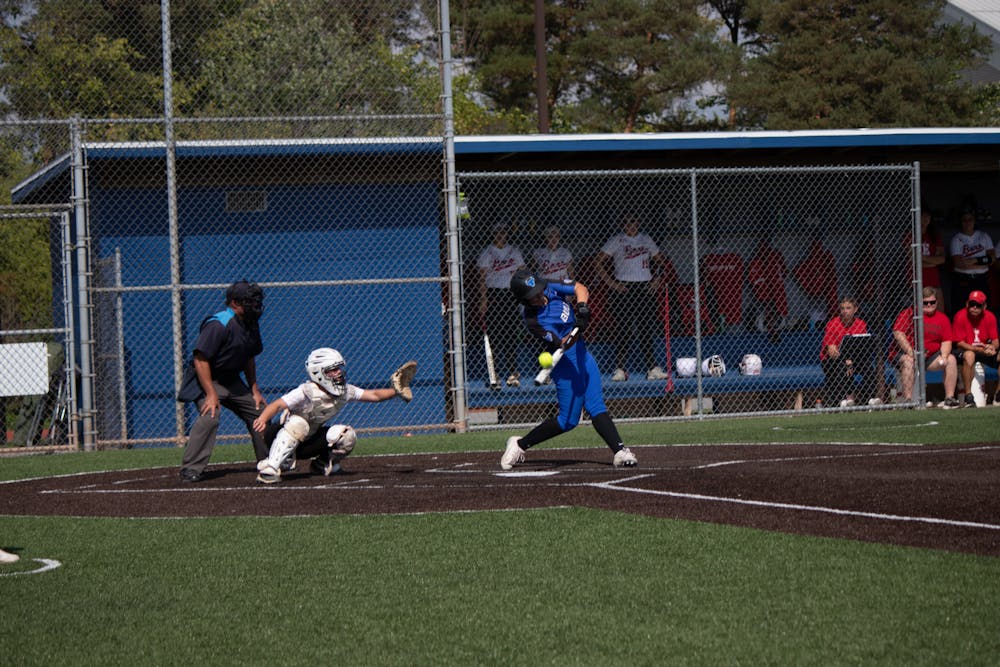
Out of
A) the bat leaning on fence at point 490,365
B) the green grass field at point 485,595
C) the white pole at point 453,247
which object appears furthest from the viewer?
the bat leaning on fence at point 490,365

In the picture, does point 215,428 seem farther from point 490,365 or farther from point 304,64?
point 304,64

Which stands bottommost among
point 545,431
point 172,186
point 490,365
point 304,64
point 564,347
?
point 545,431

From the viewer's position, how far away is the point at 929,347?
17781 mm

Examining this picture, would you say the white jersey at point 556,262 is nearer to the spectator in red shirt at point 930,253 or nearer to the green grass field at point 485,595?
the spectator in red shirt at point 930,253

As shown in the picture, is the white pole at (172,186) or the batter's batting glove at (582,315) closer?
the batter's batting glove at (582,315)

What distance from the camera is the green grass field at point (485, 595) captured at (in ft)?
16.1

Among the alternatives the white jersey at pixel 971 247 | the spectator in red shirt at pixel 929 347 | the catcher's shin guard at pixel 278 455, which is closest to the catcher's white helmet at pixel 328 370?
the catcher's shin guard at pixel 278 455

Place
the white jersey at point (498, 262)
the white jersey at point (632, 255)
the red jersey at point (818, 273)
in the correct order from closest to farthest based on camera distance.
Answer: the white jersey at point (498, 262) → the white jersey at point (632, 255) → the red jersey at point (818, 273)

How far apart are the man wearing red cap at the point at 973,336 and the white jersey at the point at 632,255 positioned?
158 inches

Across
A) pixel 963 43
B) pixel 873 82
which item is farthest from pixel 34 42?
pixel 963 43

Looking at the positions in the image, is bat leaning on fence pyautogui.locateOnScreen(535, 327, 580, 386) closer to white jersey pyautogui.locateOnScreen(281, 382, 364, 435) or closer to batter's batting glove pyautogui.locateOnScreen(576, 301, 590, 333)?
batter's batting glove pyautogui.locateOnScreen(576, 301, 590, 333)

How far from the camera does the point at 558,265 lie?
58.0ft

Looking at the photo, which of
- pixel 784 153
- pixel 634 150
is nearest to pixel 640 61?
pixel 784 153

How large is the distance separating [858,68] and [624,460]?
113 feet
